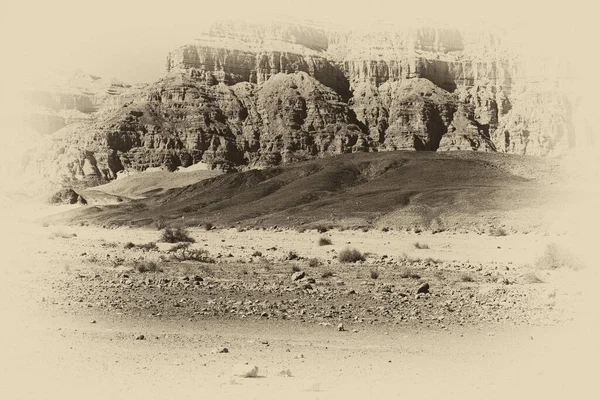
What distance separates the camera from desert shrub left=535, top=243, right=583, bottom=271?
2503cm

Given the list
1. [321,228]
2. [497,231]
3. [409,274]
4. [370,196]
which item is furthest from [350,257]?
[370,196]

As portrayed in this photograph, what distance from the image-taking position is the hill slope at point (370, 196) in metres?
56.3

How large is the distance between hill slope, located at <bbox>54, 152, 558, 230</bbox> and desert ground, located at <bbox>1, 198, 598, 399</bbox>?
1001 inches

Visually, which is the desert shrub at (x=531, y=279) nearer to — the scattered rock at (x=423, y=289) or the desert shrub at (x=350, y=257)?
the scattered rock at (x=423, y=289)

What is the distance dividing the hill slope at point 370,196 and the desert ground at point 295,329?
25438 mm

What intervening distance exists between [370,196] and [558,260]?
4890cm

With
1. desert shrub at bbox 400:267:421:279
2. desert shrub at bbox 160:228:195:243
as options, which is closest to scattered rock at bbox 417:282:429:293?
desert shrub at bbox 400:267:421:279

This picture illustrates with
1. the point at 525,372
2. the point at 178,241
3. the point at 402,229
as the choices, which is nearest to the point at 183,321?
the point at 525,372

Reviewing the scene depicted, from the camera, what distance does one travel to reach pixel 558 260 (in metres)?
25.9

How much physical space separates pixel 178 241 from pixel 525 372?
3529 cm

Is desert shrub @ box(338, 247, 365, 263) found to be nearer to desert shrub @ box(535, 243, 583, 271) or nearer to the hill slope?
desert shrub @ box(535, 243, 583, 271)

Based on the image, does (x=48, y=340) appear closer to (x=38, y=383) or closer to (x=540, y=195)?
(x=38, y=383)

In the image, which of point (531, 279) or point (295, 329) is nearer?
point (295, 329)

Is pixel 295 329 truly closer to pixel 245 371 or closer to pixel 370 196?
pixel 245 371
